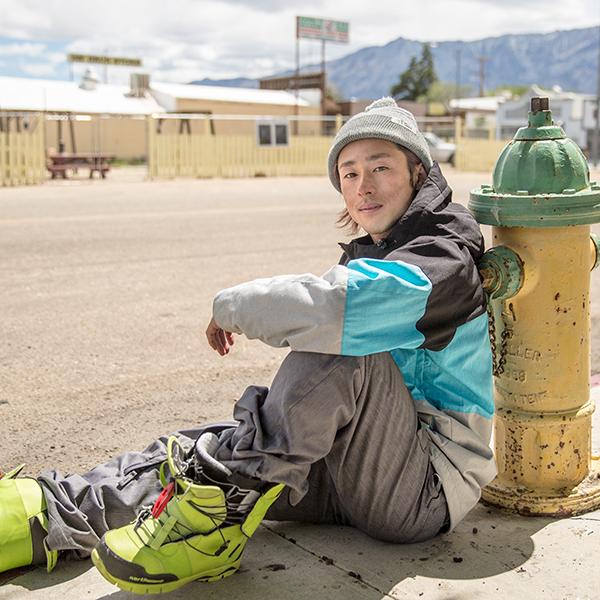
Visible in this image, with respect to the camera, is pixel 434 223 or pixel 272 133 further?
pixel 272 133

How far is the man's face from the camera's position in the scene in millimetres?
2512

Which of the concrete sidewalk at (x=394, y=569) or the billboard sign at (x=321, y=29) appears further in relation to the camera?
the billboard sign at (x=321, y=29)

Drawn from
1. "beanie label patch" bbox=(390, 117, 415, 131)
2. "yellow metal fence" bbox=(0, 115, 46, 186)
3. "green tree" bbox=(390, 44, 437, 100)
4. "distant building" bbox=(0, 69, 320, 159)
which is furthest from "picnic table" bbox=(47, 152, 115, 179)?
"green tree" bbox=(390, 44, 437, 100)

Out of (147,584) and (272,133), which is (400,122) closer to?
(147,584)

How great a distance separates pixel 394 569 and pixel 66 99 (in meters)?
44.6

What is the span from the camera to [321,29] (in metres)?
62.7

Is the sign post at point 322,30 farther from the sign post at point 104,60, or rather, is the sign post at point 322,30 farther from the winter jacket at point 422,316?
the winter jacket at point 422,316

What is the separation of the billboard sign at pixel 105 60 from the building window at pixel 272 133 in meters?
47.6

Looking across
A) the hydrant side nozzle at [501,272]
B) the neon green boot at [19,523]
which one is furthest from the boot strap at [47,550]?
the hydrant side nozzle at [501,272]

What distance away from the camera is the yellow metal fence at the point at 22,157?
19.3 meters

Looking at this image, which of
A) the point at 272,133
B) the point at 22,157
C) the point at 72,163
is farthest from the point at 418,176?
the point at 272,133

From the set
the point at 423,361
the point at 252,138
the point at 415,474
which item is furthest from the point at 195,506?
the point at 252,138

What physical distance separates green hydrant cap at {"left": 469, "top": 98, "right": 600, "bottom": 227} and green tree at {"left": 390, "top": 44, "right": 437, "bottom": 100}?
100 metres

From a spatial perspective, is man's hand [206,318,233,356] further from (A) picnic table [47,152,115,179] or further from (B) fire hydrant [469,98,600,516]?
(A) picnic table [47,152,115,179]
